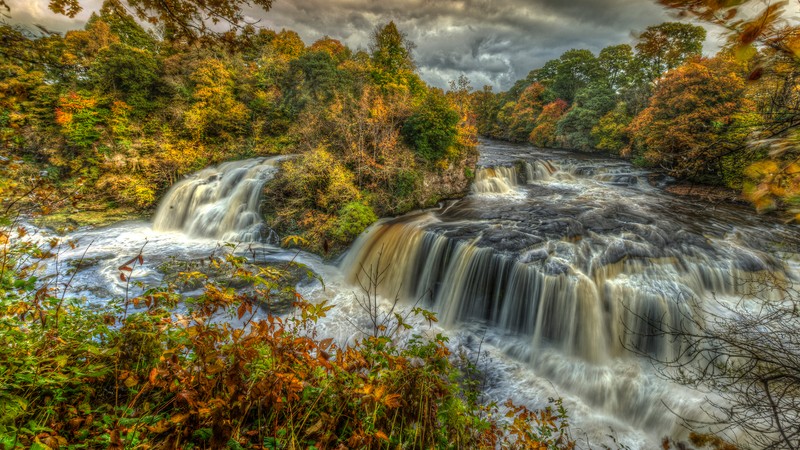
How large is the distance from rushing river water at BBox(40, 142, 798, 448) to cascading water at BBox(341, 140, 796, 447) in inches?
1.2

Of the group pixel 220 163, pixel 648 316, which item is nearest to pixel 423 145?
pixel 648 316

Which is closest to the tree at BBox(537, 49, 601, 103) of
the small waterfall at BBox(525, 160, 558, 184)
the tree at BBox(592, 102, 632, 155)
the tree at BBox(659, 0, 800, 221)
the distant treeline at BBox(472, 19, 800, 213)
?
the distant treeline at BBox(472, 19, 800, 213)

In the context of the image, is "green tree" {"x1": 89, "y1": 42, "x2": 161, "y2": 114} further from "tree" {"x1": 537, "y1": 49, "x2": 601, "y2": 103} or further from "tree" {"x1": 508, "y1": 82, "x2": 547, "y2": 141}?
"tree" {"x1": 537, "y1": 49, "x2": 601, "y2": 103}

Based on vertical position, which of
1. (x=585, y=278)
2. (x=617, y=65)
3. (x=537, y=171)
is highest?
(x=617, y=65)

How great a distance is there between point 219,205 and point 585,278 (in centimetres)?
1386

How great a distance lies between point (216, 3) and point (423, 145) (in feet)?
34.6

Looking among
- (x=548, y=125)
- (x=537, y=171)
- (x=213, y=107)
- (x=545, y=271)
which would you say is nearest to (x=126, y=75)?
(x=213, y=107)

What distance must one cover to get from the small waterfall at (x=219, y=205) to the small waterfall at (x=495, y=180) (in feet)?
34.3

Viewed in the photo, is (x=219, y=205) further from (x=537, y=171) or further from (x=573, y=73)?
(x=573, y=73)

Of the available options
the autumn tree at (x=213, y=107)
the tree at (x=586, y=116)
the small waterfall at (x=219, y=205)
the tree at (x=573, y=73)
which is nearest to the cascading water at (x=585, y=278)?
the small waterfall at (x=219, y=205)

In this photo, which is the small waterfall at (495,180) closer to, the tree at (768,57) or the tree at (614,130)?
the tree at (614,130)

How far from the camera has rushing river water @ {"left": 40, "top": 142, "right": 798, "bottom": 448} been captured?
576 cm

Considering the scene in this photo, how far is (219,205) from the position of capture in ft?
41.4

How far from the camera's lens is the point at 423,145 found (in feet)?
43.6
